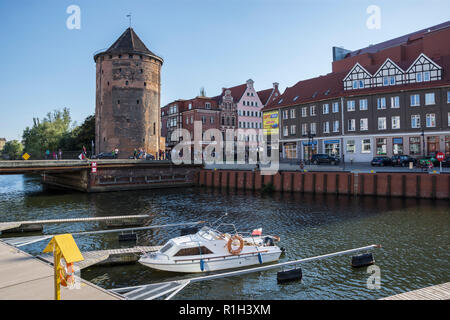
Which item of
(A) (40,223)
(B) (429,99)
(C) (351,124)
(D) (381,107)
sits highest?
(B) (429,99)

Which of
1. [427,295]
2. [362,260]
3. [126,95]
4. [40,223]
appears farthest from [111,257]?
[126,95]

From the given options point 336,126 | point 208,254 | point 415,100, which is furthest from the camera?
point 336,126

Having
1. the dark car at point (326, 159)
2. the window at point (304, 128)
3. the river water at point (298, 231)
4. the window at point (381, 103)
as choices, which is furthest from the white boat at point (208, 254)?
the window at point (304, 128)

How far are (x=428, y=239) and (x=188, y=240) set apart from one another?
1317 centimetres

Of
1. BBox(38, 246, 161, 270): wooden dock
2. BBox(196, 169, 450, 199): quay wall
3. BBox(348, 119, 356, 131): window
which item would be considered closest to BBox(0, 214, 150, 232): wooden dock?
BBox(38, 246, 161, 270): wooden dock

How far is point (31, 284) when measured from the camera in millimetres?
9828

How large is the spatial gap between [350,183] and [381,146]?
18366 millimetres

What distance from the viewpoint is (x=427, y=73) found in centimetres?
4662

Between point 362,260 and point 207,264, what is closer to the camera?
point 207,264

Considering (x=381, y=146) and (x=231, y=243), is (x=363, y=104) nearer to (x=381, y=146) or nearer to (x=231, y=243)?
(x=381, y=146)

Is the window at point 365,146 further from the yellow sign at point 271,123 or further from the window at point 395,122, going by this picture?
the yellow sign at point 271,123

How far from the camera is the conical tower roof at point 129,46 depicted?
5602cm

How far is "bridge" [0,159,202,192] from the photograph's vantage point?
125 ft
